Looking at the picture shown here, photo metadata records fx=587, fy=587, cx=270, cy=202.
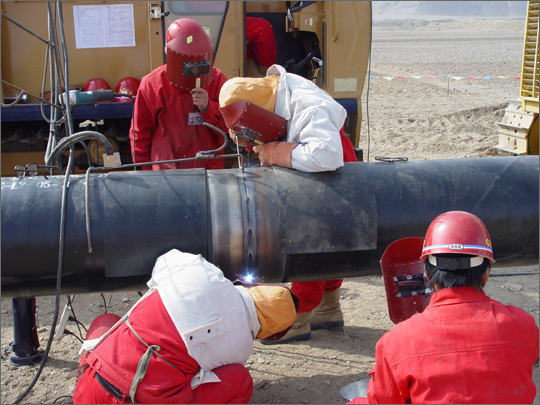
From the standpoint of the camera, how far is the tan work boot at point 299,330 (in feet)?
12.7

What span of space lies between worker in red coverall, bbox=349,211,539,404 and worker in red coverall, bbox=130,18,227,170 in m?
2.28

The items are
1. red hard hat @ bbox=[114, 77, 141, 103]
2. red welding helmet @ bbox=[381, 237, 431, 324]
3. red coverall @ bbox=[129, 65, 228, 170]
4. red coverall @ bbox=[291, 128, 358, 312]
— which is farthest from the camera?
red hard hat @ bbox=[114, 77, 141, 103]

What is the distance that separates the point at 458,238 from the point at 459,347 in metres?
0.41

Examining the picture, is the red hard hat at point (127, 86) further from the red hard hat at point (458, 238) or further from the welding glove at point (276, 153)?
the red hard hat at point (458, 238)

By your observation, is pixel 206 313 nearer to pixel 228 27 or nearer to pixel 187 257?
pixel 187 257

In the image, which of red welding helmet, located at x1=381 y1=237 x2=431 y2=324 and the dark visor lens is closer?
red welding helmet, located at x1=381 y1=237 x2=431 y2=324

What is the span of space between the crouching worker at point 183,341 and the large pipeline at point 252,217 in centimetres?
28

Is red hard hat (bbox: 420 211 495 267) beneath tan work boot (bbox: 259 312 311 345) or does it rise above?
above

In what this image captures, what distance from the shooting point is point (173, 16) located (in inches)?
209

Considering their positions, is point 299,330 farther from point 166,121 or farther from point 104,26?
point 104,26

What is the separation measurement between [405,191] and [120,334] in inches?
60.7

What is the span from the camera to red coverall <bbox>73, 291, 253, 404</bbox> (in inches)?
93.7

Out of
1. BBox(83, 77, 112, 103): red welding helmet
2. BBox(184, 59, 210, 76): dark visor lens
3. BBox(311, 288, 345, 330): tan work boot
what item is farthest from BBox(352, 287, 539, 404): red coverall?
BBox(83, 77, 112, 103): red welding helmet

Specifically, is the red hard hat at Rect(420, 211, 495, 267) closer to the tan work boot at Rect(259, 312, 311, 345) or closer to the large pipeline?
the large pipeline
